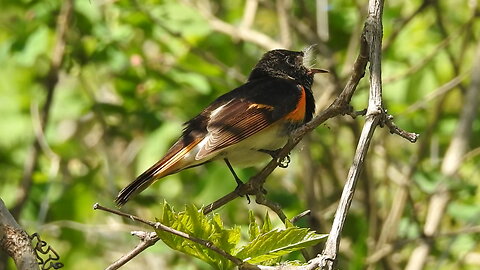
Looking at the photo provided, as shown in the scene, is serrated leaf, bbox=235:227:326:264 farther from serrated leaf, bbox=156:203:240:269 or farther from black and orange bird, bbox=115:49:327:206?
black and orange bird, bbox=115:49:327:206

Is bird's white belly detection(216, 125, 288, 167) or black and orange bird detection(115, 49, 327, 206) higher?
black and orange bird detection(115, 49, 327, 206)

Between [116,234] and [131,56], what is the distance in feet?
5.70

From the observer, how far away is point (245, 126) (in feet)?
14.8

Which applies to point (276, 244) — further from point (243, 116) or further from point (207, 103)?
point (207, 103)

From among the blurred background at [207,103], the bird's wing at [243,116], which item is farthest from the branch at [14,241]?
the blurred background at [207,103]

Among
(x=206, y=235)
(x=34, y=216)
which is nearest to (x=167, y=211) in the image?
(x=206, y=235)

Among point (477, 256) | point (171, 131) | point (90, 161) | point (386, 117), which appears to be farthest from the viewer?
point (90, 161)

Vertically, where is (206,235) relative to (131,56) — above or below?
below

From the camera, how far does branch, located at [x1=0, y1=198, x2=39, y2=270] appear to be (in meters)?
2.55

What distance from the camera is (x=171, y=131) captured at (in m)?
6.00

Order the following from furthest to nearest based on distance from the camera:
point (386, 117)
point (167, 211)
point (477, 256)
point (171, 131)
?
1. point (477, 256)
2. point (171, 131)
3. point (386, 117)
4. point (167, 211)

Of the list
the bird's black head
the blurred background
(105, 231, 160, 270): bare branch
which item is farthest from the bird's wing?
(105, 231, 160, 270): bare branch

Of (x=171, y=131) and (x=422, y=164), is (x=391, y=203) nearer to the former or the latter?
(x=422, y=164)

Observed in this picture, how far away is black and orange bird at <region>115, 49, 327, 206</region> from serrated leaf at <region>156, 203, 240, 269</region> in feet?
4.71
